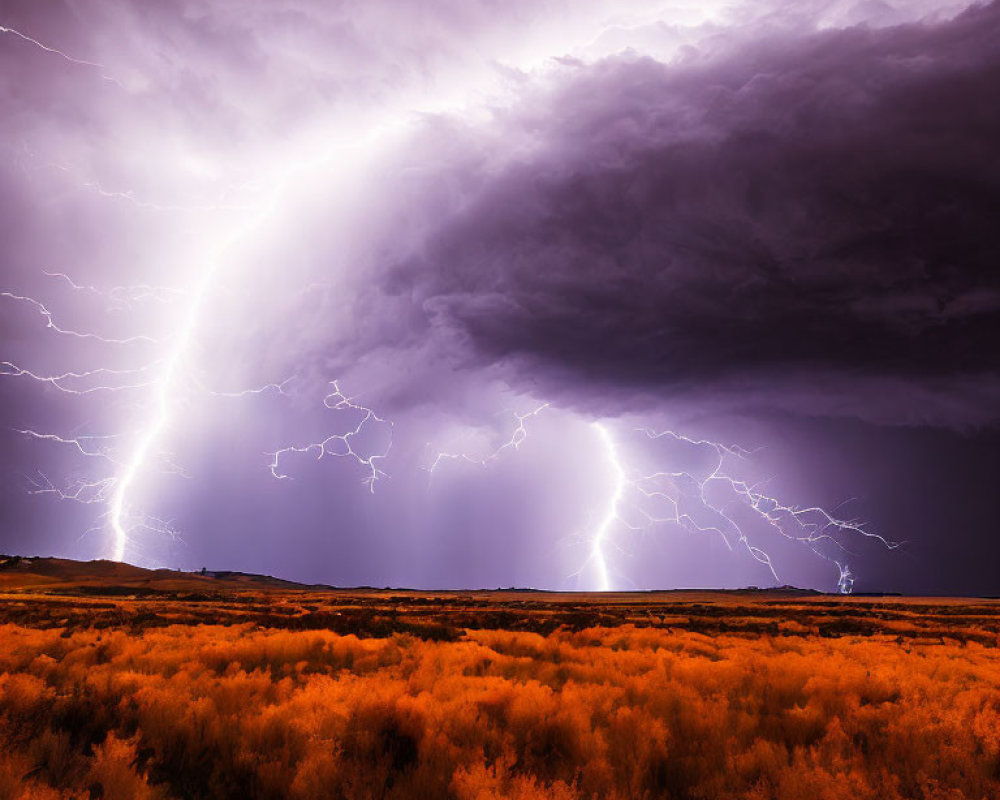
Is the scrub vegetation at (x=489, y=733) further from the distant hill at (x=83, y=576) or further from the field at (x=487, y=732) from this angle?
the distant hill at (x=83, y=576)

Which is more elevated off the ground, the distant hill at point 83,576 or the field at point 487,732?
the field at point 487,732

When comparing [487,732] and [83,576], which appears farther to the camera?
[83,576]

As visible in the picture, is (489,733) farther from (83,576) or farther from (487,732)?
(83,576)

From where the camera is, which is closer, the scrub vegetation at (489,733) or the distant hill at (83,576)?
the scrub vegetation at (489,733)

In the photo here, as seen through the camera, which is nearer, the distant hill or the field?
the field

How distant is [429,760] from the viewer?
179 inches

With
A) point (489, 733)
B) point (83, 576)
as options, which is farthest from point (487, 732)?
point (83, 576)

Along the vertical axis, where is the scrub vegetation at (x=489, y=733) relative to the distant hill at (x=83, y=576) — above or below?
above

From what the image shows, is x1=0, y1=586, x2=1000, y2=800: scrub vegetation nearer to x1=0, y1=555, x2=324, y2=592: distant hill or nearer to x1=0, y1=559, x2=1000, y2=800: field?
x1=0, y1=559, x2=1000, y2=800: field

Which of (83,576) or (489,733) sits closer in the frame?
(489,733)

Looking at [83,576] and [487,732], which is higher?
[487,732]

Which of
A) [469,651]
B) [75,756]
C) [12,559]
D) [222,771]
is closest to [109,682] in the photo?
[75,756]

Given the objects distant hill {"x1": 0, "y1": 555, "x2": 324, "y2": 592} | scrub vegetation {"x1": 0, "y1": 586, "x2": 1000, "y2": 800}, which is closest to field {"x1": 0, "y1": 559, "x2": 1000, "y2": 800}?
scrub vegetation {"x1": 0, "y1": 586, "x2": 1000, "y2": 800}

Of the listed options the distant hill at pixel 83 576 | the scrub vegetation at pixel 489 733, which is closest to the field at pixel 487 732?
the scrub vegetation at pixel 489 733
